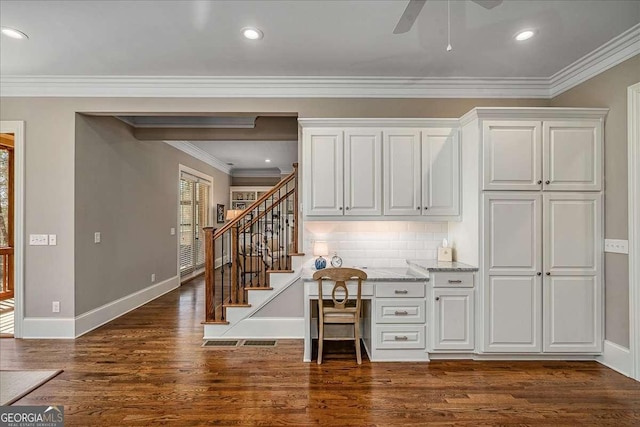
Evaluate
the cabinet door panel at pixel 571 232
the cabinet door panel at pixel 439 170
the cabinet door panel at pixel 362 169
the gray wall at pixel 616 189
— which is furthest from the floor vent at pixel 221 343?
the gray wall at pixel 616 189

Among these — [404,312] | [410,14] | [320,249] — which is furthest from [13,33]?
[404,312]

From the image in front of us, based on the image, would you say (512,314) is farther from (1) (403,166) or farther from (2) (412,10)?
(2) (412,10)

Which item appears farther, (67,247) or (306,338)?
(67,247)

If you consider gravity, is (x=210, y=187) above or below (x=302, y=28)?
below

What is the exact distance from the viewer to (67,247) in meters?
3.84

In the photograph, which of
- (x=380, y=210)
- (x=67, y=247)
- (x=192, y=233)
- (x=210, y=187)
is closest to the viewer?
(x=380, y=210)

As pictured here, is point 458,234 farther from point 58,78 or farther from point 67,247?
point 58,78

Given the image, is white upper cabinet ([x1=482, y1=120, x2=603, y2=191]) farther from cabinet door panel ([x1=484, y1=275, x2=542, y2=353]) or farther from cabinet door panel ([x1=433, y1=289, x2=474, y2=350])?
cabinet door panel ([x1=433, y1=289, x2=474, y2=350])

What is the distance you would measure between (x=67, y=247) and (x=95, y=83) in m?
1.92

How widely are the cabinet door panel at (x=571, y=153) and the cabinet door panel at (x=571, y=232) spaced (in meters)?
0.12

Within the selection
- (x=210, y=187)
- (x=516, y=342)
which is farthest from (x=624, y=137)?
(x=210, y=187)

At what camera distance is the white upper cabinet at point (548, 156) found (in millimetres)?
3137

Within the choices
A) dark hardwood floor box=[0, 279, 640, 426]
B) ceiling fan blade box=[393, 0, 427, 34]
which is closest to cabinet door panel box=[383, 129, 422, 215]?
ceiling fan blade box=[393, 0, 427, 34]

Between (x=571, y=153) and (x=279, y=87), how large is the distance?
3.06 meters
